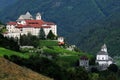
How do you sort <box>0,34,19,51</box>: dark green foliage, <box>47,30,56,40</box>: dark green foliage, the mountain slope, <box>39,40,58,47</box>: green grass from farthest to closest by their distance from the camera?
<box>47,30,56,40</box>: dark green foliage → <box>39,40,58,47</box>: green grass → <box>0,34,19,51</box>: dark green foliage → the mountain slope

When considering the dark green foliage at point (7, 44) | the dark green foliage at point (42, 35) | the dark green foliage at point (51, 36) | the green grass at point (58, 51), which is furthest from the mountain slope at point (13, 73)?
the dark green foliage at point (51, 36)

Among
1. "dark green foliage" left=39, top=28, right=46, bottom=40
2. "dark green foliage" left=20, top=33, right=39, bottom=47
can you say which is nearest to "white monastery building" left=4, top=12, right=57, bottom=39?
"dark green foliage" left=39, top=28, right=46, bottom=40

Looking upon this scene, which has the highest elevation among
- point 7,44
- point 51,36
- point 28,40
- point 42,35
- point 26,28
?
point 26,28

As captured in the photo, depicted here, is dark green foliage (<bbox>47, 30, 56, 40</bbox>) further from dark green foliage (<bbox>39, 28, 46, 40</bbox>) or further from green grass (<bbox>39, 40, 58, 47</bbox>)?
green grass (<bbox>39, 40, 58, 47</bbox>)

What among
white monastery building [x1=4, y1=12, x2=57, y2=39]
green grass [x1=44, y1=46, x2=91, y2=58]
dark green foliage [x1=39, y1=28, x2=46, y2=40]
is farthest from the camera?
dark green foliage [x1=39, y1=28, x2=46, y2=40]

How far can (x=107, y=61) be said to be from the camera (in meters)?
109

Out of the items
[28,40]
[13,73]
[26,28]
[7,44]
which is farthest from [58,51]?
[13,73]

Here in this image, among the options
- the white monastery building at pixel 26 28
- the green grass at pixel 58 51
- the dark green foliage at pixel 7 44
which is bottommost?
the green grass at pixel 58 51

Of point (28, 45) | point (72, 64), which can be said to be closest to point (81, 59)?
point (72, 64)

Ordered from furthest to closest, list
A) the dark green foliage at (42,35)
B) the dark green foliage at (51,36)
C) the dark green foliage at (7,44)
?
the dark green foliage at (51,36), the dark green foliage at (42,35), the dark green foliage at (7,44)

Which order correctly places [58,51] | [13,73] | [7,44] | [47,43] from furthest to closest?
[47,43] < [58,51] < [7,44] < [13,73]

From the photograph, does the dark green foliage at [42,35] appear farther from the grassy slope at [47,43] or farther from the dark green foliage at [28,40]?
the dark green foliage at [28,40]

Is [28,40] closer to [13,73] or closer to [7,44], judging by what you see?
[7,44]

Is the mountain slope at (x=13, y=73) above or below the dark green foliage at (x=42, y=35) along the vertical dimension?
below
